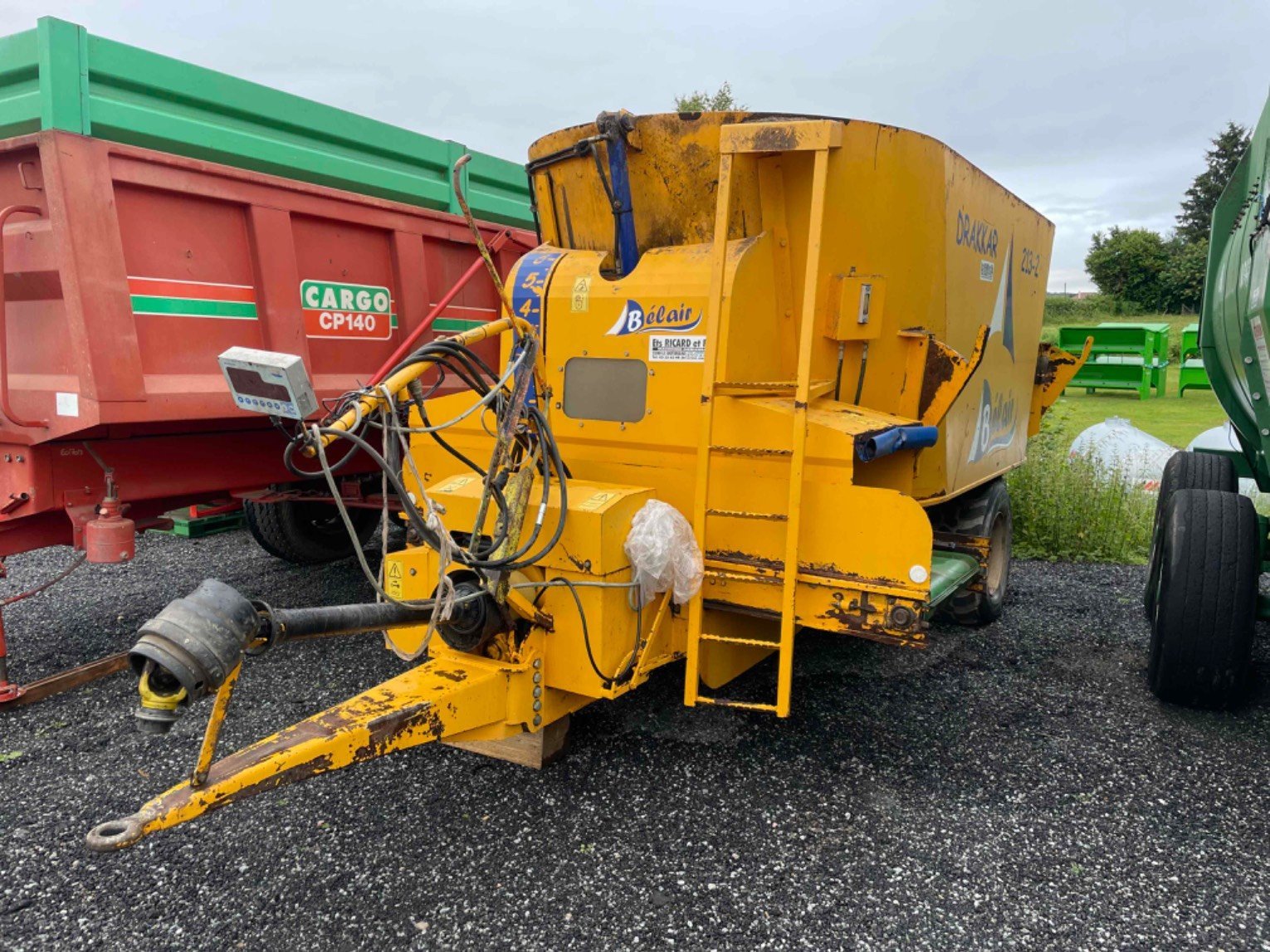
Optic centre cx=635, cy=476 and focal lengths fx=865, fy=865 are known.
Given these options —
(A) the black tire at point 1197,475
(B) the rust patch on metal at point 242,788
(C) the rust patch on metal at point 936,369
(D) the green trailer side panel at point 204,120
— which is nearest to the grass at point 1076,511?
(A) the black tire at point 1197,475

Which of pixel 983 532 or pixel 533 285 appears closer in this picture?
pixel 533 285

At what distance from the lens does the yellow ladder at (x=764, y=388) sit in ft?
9.20

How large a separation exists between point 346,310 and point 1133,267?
39.7 meters

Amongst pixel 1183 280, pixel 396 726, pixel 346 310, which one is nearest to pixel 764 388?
pixel 396 726

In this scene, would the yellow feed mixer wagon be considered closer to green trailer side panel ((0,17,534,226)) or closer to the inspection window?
the inspection window

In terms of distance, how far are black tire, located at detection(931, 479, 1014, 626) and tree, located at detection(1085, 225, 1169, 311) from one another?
35839 millimetres

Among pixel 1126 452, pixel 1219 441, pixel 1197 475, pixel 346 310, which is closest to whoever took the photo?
pixel 346 310

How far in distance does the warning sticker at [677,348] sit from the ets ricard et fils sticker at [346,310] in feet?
6.43

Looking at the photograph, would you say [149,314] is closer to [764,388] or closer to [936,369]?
[764,388]

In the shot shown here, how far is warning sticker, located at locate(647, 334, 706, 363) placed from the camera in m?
3.10

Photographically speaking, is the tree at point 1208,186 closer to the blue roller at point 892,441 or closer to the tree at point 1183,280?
the tree at point 1183,280

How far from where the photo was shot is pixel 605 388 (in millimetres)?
3332

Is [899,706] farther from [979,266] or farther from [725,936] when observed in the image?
[979,266]

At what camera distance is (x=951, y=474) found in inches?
162
